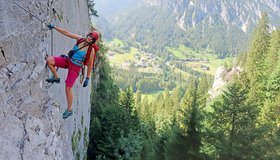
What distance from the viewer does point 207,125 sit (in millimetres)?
24922

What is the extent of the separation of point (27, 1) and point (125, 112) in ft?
88.4

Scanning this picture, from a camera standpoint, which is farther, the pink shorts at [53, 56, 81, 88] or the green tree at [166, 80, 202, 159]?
the green tree at [166, 80, 202, 159]

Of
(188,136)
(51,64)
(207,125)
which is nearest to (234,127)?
(188,136)

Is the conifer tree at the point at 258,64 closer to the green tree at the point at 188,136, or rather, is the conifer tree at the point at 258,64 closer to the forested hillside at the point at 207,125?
the forested hillside at the point at 207,125

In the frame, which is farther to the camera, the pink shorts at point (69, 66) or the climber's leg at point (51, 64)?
the pink shorts at point (69, 66)

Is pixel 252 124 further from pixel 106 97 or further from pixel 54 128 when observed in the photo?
pixel 106 97

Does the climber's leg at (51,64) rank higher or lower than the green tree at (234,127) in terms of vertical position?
higher

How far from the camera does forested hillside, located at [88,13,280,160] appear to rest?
58.8 ft

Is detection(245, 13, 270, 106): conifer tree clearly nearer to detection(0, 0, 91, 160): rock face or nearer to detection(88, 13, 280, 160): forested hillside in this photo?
detection(88, 13, 280, 160): forested hillside

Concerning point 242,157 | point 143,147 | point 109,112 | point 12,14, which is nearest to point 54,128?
point 12,14

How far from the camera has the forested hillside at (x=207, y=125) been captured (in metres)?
17.9

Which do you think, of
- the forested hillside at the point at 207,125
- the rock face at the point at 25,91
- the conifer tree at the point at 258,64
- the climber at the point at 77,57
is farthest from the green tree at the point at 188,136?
the conifer tree at the point at 258,64

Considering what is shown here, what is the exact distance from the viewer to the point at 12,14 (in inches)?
277

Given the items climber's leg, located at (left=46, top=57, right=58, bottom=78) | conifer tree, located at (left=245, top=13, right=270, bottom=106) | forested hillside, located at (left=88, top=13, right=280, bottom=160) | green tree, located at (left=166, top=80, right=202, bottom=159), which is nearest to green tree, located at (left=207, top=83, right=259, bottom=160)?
forested hillside, located at (left=88, top=13, right=280, bottom=160)
